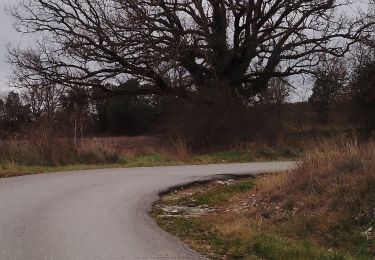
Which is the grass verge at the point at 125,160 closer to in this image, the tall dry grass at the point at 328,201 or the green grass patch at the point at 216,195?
the green grass patch at the point at 216,195

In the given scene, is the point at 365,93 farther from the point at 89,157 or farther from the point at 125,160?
the point at 89,157

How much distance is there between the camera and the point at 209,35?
32.9 meters

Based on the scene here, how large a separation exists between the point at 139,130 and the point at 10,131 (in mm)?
24919

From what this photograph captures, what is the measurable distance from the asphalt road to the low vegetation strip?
23.0 inches

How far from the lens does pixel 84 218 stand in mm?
10359

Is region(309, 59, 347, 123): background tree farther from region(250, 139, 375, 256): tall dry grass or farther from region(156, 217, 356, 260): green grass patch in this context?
region(156, 217, 356, 260): green grass patch

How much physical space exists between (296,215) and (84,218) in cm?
394

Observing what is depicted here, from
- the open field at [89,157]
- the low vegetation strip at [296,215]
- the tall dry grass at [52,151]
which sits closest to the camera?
the low vegetation strip at [296,215]

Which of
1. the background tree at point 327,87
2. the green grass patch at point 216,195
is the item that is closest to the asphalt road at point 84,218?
the green grass patch at point 216,195

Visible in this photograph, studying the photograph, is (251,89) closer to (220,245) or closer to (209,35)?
(209,35)

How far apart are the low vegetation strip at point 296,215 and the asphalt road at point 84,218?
0.58 m

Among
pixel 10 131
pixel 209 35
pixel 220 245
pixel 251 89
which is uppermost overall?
pixel 209 35

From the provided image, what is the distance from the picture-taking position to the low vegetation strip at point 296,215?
7.93 metres

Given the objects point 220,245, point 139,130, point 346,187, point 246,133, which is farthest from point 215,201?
point 139,130
